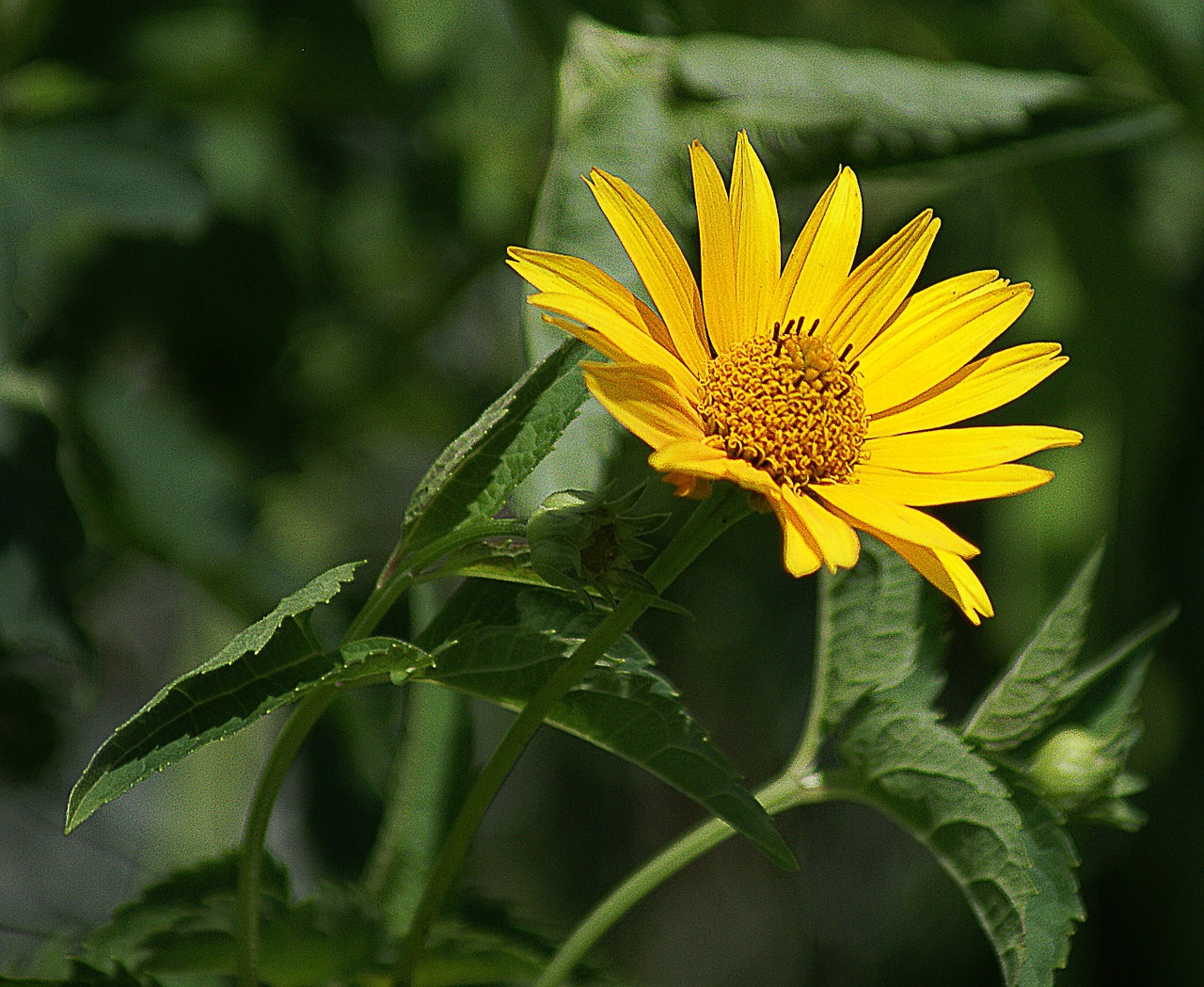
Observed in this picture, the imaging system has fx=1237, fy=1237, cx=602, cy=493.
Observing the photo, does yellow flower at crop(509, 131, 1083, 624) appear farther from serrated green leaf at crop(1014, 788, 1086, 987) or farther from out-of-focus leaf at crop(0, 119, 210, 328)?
out-of-focus leaf at crop(0, 119, 210, 328)

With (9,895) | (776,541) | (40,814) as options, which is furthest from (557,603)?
(776,541)

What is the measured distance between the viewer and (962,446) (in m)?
0.47

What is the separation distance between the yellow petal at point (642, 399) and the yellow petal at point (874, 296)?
0.11 metres

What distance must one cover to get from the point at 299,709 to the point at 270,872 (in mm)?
136

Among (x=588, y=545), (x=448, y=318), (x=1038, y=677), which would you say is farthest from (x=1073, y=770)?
(x=448, y=318)

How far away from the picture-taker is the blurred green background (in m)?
0.72

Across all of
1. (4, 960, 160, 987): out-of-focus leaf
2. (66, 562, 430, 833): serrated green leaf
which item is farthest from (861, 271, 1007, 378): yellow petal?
(4, 960, 160, 987): out-of-focus leaf

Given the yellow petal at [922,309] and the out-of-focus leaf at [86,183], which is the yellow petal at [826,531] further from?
the out-of-focus leaf at [86,183]

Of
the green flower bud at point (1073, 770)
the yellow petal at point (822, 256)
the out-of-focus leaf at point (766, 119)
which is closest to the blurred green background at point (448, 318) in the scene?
the out-of-focus leaf at point (766, 119)

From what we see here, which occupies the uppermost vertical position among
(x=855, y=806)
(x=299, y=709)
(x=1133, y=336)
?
(x=1133, y=336)

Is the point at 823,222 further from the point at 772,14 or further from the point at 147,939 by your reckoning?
the point at 772,14

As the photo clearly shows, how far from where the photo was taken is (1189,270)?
1.60 meters

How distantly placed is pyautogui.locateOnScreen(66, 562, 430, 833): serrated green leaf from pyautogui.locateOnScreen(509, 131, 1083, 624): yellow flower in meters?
0.12

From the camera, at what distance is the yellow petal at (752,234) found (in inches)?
19.4
